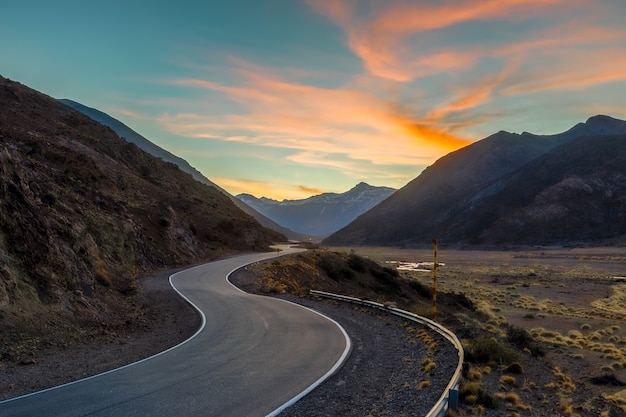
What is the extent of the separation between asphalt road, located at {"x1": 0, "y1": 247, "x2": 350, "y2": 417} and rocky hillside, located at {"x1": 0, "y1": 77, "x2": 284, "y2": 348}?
543 cm

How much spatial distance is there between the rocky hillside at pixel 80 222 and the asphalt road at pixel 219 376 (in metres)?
5.43

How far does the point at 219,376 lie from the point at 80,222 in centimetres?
1824

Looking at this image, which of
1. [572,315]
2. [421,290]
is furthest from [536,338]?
[421,290]

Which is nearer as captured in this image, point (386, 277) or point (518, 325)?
point (518, 325)

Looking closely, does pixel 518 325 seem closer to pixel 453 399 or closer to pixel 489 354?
pixel 489 354

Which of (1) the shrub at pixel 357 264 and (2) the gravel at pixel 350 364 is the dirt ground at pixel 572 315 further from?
(1) the shrub at pixel 357 264

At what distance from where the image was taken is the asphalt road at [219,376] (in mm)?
8477

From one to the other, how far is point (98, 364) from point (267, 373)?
4.64 m

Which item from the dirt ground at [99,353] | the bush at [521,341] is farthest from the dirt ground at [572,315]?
the dirt ground at [99,353]

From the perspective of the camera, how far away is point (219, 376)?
414 inches

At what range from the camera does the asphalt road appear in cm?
848

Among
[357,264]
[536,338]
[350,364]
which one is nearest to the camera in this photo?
[350,364]

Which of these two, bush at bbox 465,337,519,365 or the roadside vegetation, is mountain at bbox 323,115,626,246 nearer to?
the roadside vegetation

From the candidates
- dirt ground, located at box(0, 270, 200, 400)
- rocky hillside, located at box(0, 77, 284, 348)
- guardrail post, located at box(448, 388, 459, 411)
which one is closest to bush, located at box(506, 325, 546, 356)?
guardrail post, located at box(448, 388, 459, 411)
